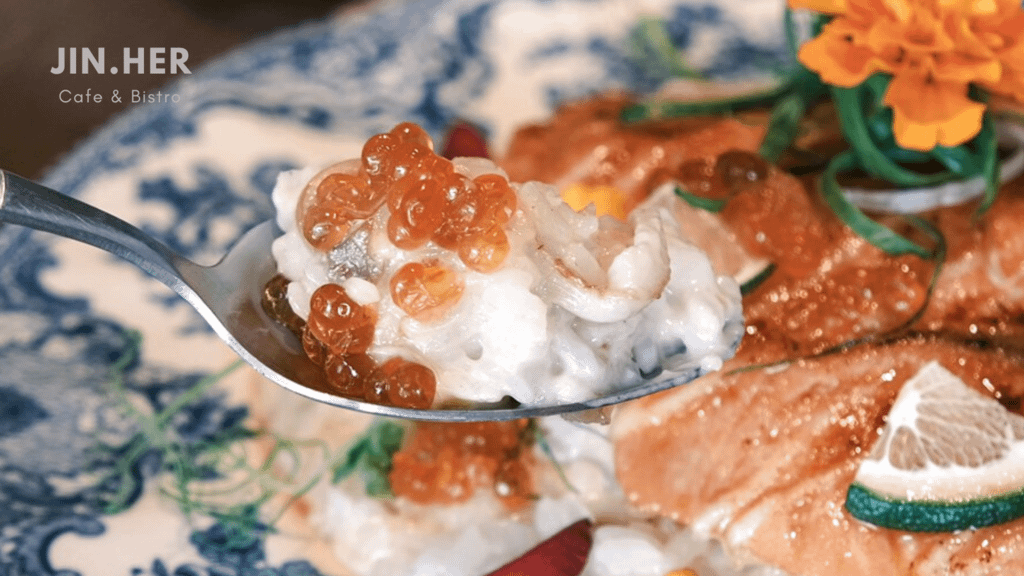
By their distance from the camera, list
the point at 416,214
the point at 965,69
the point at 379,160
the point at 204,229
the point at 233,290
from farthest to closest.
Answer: the point at 204,229 → the point at 965,69 → the point at 233,290 → the point at 379,160 → the point at 416,214

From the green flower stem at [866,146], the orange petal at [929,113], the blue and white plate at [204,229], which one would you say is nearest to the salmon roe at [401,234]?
the blue and white plate at [204,229]

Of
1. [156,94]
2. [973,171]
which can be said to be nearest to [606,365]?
[973,171]

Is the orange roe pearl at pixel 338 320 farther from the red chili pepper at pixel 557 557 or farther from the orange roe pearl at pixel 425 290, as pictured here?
the red chili pepper at pixel 557 557

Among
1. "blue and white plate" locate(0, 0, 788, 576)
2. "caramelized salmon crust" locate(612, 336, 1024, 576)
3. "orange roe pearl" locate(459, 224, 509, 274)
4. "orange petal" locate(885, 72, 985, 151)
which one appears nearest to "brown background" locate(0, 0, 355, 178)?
"blue and white plate" locate(0, 0, 788, 576)

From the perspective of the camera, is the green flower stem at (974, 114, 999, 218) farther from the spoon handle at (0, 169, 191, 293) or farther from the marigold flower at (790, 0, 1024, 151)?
the spoon handle at (0, 169, 191, 293)

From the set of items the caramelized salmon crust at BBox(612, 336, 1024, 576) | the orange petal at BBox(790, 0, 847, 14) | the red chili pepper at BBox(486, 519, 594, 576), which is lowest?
the red chili pepper at BBox(486, 519, 594, 576)

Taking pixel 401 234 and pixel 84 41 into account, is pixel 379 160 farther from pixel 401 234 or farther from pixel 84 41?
pixel 84 41

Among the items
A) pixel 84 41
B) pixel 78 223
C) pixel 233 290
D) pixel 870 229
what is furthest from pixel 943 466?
pixel 84 41
